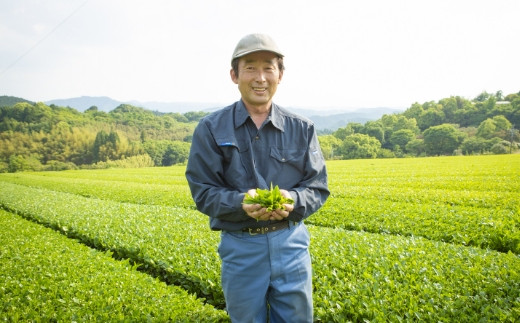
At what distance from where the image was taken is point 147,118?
132 m

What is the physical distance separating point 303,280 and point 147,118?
139694 millimetres

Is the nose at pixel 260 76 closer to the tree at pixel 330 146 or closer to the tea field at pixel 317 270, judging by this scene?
the tea field at pixel 317 270

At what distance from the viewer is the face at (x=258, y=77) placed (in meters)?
2.40

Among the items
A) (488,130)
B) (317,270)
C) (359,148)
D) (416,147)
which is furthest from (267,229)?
(488,130)

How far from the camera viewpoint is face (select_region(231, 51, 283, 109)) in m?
2.40

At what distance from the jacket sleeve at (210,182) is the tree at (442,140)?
95.0 metres

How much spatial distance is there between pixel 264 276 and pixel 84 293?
145 inches

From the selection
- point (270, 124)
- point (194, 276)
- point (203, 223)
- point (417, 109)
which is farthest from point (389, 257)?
point (417, 109)

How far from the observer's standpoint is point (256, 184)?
243 cm

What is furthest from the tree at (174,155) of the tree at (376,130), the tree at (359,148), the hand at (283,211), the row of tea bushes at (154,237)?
the hand at (283,211)

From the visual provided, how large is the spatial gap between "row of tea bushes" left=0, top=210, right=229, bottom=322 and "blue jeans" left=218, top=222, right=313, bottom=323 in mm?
2004

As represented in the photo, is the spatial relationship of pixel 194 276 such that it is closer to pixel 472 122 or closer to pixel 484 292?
pixel 484 292

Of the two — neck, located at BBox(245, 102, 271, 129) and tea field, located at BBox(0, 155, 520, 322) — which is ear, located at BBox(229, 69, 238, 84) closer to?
neck, located at BBox(245, 102, 271, 129)

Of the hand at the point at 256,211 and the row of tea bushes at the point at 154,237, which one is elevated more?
the hand at the point at 256,211
